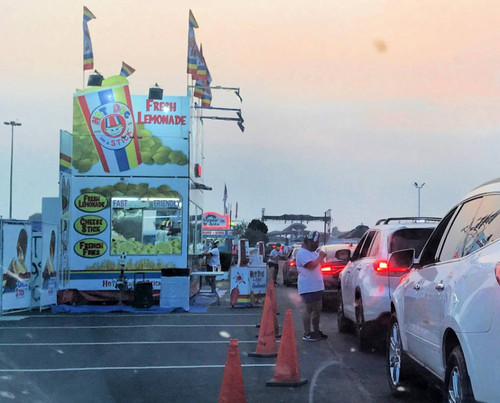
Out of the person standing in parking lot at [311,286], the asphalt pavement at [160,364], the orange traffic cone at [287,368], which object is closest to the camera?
the asphalt pavement at [160,364]

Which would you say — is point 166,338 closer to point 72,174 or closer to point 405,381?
point 405,381

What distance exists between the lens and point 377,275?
10773 millimetres

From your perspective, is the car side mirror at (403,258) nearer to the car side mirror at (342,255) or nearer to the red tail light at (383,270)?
the red tail light at (383,270)

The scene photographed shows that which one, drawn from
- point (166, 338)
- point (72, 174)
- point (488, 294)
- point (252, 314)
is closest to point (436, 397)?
point (488, 294)

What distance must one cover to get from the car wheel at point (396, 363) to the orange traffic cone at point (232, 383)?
1790 mm

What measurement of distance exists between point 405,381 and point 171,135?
14.0 meters

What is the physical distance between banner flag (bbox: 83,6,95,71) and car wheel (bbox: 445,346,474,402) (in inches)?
737

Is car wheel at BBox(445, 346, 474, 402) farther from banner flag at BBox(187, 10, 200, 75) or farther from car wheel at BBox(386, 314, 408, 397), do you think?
banner flag at BBox(187, 10, 200, 75)

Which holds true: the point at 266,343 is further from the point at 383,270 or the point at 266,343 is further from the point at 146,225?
the point at 146,225

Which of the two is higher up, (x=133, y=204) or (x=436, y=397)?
(x=133, y=204)

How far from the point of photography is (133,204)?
20.4 m

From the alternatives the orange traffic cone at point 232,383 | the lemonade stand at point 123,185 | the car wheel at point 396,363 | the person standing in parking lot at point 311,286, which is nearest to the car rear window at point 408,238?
the person standing in parking lot at point 311,286

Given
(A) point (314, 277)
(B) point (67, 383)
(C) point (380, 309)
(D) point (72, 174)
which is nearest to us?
(B) point (67, 383)

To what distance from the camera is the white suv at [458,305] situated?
4.70m
